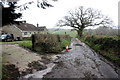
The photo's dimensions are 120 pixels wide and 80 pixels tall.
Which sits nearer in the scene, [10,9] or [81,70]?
[10,9]

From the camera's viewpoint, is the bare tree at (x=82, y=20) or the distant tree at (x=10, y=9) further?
the bare tree at (x=82, y=20)

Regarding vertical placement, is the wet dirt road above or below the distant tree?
below

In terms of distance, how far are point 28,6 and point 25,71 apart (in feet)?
13.0

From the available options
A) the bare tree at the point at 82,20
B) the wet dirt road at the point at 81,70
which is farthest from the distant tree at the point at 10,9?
the bare tree at the point at 82,20

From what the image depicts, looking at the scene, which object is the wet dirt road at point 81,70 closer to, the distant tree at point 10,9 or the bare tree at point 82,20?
the distant tree at point 10,9

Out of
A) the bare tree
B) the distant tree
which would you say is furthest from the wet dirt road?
the bare tree

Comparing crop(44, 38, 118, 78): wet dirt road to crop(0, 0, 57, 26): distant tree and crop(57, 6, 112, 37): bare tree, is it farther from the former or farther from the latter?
crop(57, 6, 112, 37): bare tree

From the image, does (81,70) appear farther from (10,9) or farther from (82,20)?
(82,20)

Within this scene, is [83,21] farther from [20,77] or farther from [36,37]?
[20,77]

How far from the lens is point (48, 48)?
11.1 meters

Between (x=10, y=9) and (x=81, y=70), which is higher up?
(x=10, y=9)

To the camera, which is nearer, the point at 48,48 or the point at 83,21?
the point at 48,48

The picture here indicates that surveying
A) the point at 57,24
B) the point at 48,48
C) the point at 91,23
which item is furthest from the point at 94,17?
the point at 48,48

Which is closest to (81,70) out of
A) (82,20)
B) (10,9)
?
(10,9)
